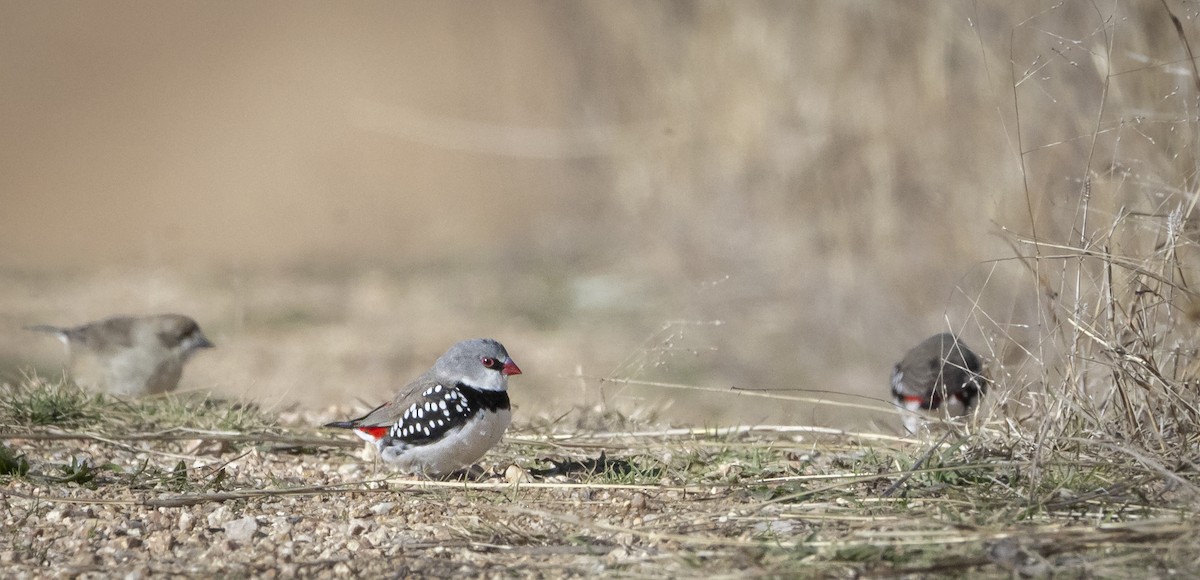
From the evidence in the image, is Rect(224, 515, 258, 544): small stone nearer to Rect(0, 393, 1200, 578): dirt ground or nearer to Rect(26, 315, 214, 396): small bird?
Rect(0, 393, 1200, 578): dirt ground

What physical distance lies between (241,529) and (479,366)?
1244mm

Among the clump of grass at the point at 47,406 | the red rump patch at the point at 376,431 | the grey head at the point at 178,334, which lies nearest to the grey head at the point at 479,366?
the red rump patch at the point at 376,431

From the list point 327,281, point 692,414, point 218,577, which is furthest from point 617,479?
point 327,281

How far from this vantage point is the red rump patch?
4977 millimetres

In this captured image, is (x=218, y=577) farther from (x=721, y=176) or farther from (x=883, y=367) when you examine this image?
(x=721, y=176)

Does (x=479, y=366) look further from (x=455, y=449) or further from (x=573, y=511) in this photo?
(x=573, y=511)

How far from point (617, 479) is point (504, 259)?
8.81m

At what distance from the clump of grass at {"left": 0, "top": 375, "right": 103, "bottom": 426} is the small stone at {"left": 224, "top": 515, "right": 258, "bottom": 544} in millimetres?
1703

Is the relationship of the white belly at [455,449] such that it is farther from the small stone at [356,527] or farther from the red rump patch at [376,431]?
the small stone at [356,527]

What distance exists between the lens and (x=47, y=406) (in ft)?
17.7

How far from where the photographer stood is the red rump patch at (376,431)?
4.98 metres

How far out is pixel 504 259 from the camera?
43.4 feet

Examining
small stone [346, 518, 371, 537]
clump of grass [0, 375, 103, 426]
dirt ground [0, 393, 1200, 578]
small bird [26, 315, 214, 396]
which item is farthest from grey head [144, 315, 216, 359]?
small stone [346, 518, 371, 537]

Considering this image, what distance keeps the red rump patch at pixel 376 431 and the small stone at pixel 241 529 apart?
0.91 metres
